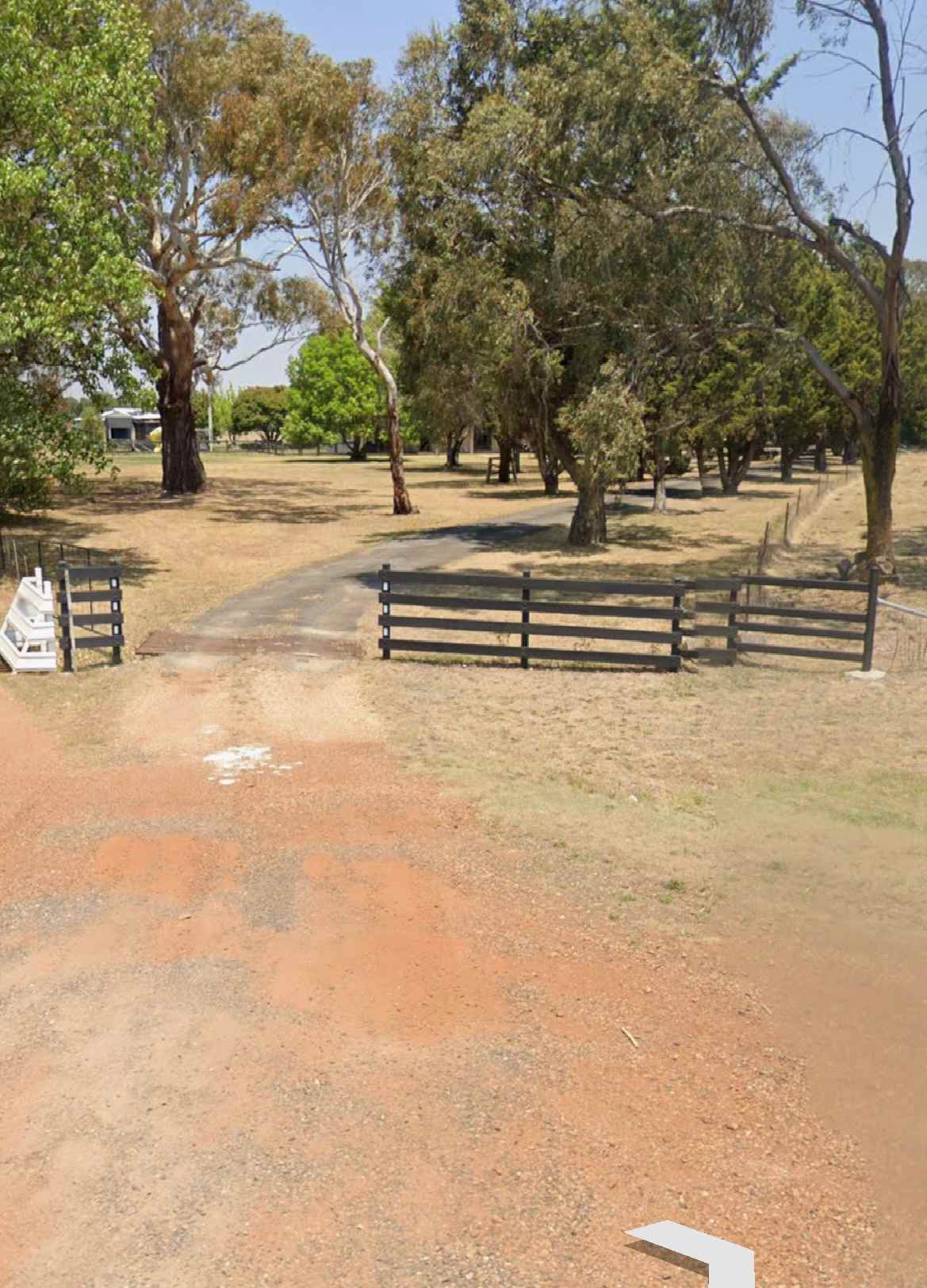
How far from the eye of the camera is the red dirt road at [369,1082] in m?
4.84

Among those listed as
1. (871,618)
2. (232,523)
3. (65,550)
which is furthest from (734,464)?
(871,618)

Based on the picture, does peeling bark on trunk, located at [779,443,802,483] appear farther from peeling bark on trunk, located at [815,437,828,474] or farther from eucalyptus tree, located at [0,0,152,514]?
eucalyptus tree, located at [0,0,152,514]

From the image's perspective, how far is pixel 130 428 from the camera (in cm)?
11862

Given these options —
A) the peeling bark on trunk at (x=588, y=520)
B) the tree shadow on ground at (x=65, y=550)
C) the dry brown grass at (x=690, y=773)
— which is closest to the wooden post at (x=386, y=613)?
the dry brown grass at (x=690, y=773)

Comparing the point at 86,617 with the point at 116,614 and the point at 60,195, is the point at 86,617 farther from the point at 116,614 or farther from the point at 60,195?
the point at 60,195

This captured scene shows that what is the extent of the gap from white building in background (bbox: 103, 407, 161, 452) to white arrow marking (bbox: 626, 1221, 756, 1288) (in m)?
115

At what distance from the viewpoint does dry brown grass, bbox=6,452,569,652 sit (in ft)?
84.2

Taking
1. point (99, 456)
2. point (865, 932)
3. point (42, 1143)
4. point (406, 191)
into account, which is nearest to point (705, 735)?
point (865, 932)

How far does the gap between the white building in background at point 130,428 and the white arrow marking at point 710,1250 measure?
11521cm

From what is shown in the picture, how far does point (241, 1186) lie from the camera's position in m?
5.18

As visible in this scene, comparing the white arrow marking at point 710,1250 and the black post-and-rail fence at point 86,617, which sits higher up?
the black post-and-rail fence at point 86,617

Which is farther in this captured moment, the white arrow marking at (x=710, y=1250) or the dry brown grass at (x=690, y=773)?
the dry brown grass at (x=690, y=773)

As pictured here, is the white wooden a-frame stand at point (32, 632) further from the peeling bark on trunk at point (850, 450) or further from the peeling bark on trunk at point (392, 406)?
the peeling bark on trunk at point (850, 450)

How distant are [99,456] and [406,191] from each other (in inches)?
584
